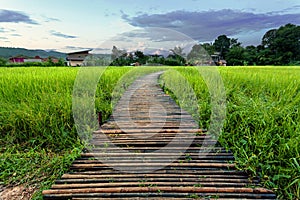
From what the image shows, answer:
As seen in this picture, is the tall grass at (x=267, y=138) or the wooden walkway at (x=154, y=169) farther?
the tall grass at (x=267, y=138)

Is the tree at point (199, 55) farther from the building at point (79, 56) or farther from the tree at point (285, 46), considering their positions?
the tree at point (285, 46)

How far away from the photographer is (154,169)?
5.48ft

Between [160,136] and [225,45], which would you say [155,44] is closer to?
[160,136]

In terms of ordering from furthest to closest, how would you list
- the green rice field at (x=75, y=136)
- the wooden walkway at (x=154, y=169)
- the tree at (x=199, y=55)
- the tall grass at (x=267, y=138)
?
the tree at (x=199, y=55)
the green rice field at (x=75, y=136)
the tall grass at (x=267, y=138)
the wooden walkway at (x=154, y=169)

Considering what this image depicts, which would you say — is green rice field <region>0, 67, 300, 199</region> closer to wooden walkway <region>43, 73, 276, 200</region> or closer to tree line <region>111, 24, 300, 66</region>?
wooden walkway <region>43, 73, 276, 200</region>

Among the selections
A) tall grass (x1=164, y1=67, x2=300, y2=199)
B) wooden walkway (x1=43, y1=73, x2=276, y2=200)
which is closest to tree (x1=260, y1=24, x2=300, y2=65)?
tall grass (x1=164, y1=67, x2=300, y2=199)

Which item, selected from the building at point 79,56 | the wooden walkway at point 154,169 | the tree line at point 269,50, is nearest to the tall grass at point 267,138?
the wooden walkway at point 154,169

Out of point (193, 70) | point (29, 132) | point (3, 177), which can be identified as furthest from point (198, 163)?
point (193, 70)

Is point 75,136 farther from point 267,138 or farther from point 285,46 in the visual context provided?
point 285,46

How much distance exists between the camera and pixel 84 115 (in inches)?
109

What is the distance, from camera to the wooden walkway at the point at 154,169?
142 cm

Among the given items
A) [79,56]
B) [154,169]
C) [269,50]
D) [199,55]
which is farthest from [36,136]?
[269,50]

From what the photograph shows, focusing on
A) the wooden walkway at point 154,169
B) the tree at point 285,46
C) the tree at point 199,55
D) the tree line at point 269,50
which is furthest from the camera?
the tree at point 285,46

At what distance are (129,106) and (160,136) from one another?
55.1 inches
